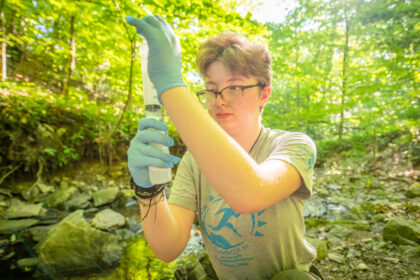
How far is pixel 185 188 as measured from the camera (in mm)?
1392

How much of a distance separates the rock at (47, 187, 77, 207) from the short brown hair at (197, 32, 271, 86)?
16.3 feet

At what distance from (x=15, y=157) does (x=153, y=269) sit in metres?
4.58

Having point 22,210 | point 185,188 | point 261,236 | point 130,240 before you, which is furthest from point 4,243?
Result: point 261,236

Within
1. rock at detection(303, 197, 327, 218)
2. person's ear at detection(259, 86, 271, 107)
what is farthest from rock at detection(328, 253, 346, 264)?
person's ear at detection(259, 86, 271, 107)

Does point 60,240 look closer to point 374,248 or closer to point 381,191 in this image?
point 374,248

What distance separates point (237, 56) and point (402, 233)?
10.5 feet

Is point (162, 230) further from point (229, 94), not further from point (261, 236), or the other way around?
point (229, 94)

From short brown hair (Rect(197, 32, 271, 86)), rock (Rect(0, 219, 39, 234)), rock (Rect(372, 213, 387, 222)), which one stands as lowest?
rock (Rect(0, 219, 39, 234))

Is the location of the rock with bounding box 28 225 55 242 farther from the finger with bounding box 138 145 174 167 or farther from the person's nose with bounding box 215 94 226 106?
the person's nose with bounding box 215 94 226 106

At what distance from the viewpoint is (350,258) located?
7.77ft

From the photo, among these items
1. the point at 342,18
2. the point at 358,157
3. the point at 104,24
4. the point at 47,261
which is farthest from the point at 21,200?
the point at 342,18

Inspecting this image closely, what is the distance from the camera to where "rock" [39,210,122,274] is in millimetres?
2613

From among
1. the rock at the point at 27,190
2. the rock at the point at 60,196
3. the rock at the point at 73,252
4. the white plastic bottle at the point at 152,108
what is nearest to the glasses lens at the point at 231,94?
the white plastic bottle at the point at 152,108

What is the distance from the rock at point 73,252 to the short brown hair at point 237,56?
115 inches
